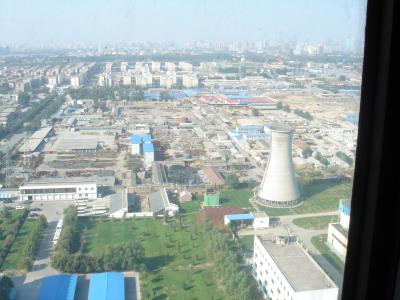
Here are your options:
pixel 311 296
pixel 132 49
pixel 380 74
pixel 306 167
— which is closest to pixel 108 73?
pixel 132 49

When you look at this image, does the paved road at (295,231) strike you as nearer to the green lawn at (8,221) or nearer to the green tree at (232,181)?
the green tree at (232,181)

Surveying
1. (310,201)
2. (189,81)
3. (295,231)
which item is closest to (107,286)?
(295,231)

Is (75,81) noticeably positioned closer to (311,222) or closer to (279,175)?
(279,175)

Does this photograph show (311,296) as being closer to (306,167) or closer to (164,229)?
(164,229)

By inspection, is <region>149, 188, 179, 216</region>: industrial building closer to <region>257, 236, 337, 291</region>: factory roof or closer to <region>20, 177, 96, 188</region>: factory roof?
<region>20, 177, 96, 188</region>: factory roof

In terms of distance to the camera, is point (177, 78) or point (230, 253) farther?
point (177, 78)

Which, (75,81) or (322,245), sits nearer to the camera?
(322,245)
